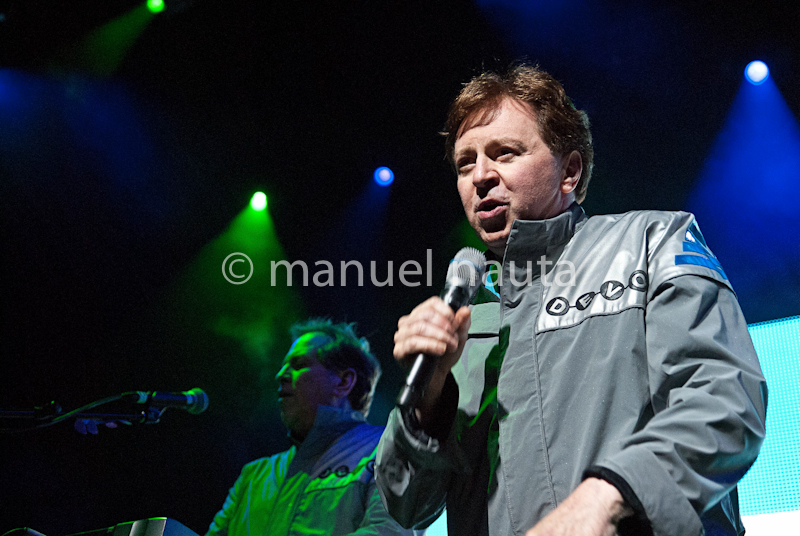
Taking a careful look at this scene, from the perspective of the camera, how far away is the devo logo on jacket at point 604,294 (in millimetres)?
1371

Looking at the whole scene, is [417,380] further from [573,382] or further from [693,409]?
[693,409]

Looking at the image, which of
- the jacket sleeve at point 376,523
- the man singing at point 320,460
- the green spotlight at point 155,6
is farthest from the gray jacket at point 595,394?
the green spotlight at point 155,6

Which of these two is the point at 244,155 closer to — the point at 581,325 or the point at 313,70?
the point at 313,70

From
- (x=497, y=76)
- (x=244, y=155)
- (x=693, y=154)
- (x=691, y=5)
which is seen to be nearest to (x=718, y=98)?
(x=693, y=154)

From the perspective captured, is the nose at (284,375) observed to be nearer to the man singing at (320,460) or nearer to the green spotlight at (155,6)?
the man singing at (320,460)

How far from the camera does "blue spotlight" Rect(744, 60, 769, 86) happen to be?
389 centimetres

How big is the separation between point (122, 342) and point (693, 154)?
469 cm

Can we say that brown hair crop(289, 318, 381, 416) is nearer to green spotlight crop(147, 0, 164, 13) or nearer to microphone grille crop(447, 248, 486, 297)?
green spotlight crop(147, 0, 164, 13)

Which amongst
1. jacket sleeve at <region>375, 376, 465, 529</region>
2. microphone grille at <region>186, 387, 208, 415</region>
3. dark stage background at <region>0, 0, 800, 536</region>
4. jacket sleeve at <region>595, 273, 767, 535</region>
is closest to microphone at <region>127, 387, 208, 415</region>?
microphone grille at <region>186, 387, 208, 415</region>

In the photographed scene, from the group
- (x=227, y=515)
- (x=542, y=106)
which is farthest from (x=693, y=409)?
(x=227, y=515)

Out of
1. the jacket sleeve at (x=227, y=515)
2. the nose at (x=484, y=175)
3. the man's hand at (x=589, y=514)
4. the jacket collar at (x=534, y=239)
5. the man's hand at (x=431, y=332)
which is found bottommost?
the jacket sleeve at (x=227, y=515)

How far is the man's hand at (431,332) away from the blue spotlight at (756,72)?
11.4 ft

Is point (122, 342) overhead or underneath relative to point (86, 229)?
underneath

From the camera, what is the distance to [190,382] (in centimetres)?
574
